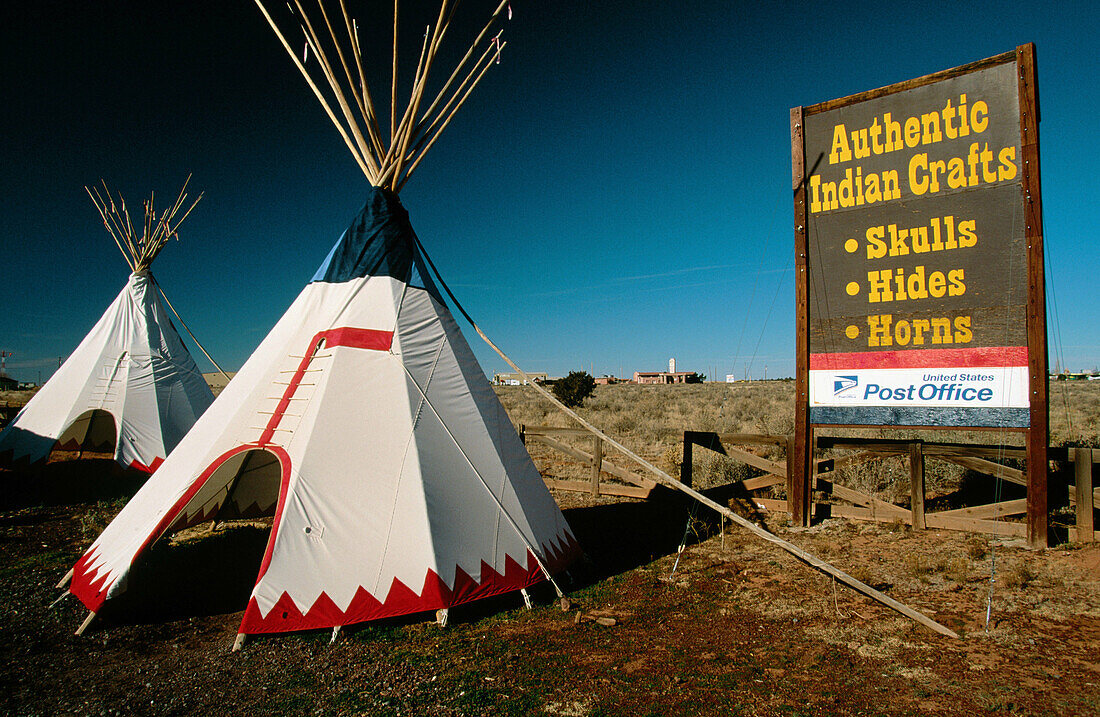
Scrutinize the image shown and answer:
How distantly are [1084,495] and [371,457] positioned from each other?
8149 millimetres

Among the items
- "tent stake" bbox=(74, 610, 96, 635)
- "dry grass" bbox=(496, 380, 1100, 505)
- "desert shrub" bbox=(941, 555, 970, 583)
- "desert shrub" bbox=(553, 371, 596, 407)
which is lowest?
"tent stake" bbox=(74, 610, 96, 635)

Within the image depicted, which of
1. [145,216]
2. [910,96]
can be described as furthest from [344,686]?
[145,216]

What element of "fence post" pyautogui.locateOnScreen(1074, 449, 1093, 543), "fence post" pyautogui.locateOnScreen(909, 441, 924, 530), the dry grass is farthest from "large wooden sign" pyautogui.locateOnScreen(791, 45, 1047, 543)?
the dry grass

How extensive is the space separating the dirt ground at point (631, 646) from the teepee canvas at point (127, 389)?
5.12 metres

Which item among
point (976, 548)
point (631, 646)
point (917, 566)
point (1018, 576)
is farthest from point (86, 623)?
point (976, 548)

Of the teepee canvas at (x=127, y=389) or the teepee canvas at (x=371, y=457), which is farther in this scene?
the teepee canvas at (x=127, y=389)

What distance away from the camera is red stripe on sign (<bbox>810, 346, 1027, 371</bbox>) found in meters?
6.84

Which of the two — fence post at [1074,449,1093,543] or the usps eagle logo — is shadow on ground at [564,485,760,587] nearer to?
the usps eagle logo

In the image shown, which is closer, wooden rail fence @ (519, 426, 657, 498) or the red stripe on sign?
the red stripe on sign

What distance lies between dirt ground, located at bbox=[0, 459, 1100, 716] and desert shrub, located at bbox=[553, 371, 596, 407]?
69.0 feet

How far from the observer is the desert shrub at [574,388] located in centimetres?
2806

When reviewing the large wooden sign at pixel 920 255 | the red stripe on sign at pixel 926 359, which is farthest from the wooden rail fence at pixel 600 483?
the red stripe on sign at pixel 926 359

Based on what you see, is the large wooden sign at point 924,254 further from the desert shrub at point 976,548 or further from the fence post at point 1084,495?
the desert shrub at point 976,548

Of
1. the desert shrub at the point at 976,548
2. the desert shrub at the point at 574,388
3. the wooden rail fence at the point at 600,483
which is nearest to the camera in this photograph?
the desert shrub at the point at 976,548
